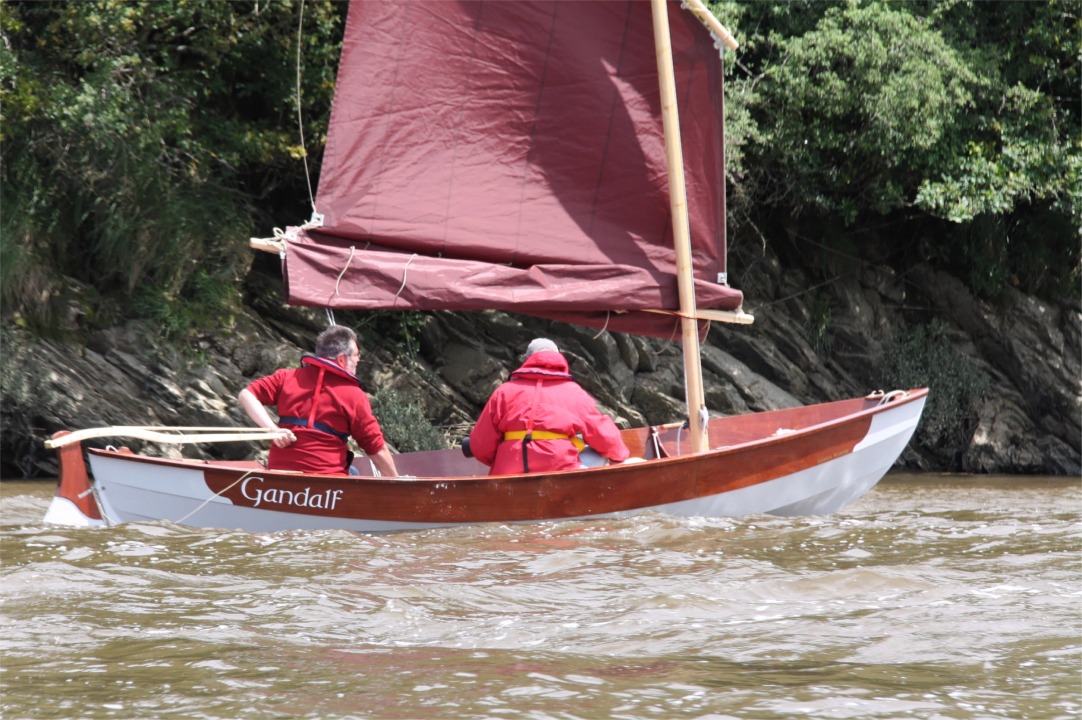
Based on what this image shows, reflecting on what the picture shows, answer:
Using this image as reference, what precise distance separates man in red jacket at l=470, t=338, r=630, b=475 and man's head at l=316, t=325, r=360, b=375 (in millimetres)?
974

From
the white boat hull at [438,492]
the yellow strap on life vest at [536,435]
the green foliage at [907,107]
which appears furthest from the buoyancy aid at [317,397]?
the green foliage at [907,107]

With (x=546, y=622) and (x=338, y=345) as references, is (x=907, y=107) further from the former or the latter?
(x=546, y=622)

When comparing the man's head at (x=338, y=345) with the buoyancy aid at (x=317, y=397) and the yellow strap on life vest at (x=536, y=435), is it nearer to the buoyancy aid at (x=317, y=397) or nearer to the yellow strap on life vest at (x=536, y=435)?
the buoyancy aid at (x=317, y=397)

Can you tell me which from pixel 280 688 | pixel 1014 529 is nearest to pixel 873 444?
pixel 1014 529

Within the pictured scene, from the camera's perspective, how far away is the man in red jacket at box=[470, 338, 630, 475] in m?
7.51

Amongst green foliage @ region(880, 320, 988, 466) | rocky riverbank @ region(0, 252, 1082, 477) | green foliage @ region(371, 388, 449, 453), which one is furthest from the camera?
green foliage @ region(880, 320, 988, 466)

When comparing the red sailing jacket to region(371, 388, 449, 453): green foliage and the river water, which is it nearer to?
the river water

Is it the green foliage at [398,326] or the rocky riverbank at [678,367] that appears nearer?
the rocky riverbank at [678,367]

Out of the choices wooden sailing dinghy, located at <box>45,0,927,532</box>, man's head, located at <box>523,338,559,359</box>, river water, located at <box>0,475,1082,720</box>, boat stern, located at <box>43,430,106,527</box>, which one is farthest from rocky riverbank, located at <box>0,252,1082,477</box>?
man's head, located at <box>523,338,559,359</box>

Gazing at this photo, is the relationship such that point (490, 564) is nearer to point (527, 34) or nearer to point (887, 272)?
point (527, 34)

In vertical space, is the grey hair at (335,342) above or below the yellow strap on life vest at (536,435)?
above

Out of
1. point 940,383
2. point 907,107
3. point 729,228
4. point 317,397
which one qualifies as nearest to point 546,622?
point 317,397

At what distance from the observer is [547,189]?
8867 mm

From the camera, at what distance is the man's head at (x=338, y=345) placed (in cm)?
730
